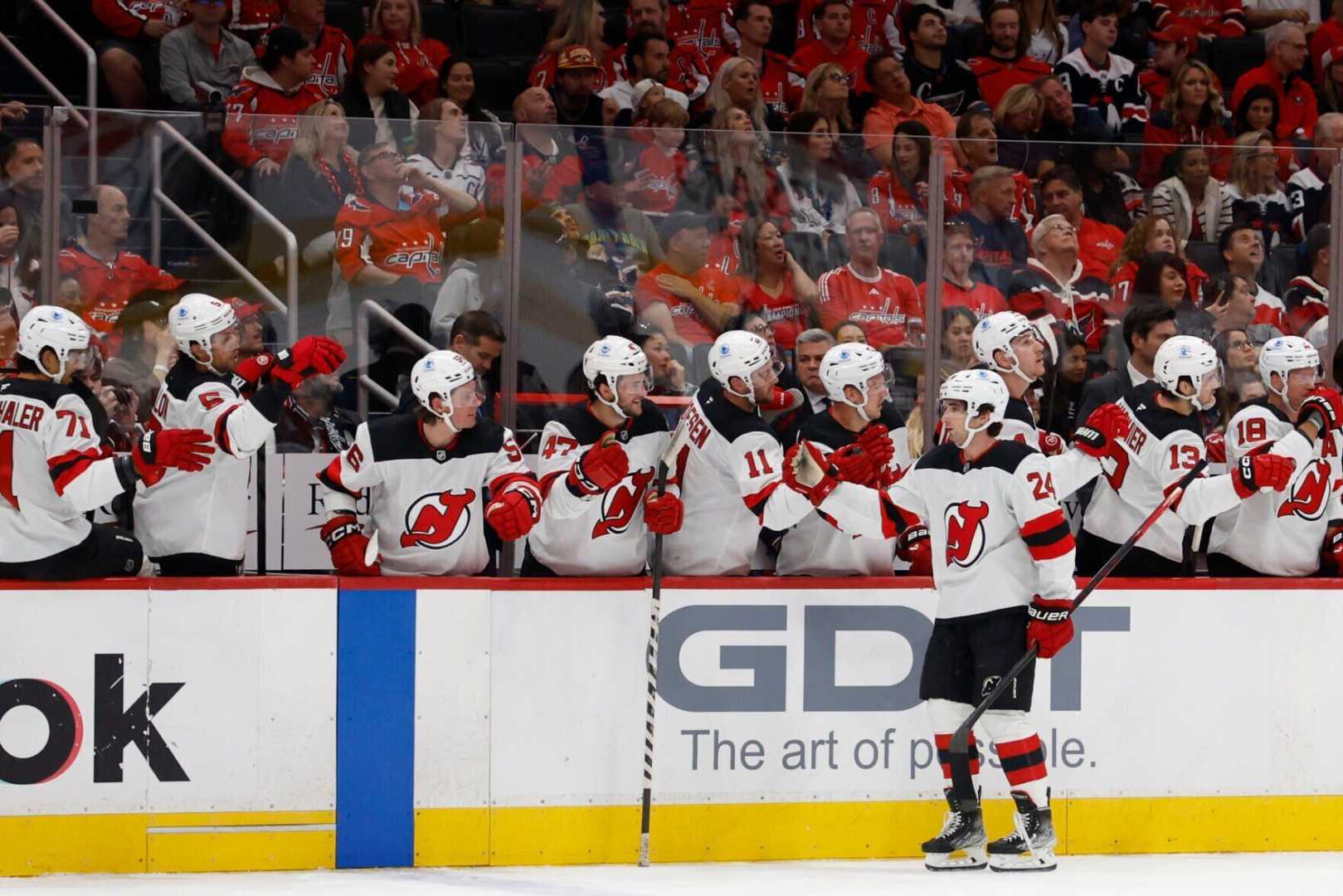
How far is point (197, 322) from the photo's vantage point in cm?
549

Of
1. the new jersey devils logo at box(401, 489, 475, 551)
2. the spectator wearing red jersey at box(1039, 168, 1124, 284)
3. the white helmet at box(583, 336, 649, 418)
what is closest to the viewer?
the new jersey devils logo at box(401, 489, 475, 551)

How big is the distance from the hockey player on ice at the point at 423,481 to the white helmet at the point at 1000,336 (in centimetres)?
146

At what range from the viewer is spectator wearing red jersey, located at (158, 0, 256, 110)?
25.6ft

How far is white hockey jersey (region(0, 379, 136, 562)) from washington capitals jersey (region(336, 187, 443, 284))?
3.33ft

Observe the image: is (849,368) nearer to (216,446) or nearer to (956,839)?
(956,839)

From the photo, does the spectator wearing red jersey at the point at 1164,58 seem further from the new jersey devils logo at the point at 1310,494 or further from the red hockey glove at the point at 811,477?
the red hockey glove at the point at 811,477

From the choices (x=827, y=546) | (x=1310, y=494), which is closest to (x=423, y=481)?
(x=827, y=546)

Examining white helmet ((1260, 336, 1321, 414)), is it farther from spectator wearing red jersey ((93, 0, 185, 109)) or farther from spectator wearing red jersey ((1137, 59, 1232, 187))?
spectator wearing red jersey ((93, 0, 185, 109))

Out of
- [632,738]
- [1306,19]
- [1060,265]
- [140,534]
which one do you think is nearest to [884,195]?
[1060,265]

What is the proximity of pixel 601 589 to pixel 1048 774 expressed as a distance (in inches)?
56.3

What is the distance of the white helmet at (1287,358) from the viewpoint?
19.7 feet

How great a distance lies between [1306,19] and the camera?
33.9 feet

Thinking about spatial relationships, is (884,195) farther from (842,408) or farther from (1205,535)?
(1205,535)

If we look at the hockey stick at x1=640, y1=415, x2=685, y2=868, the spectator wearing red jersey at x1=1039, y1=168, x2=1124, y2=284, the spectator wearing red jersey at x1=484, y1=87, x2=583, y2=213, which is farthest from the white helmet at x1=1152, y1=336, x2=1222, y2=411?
the spectator wearing red jersey at x1=484, y1=87, x2=583, y2=213
